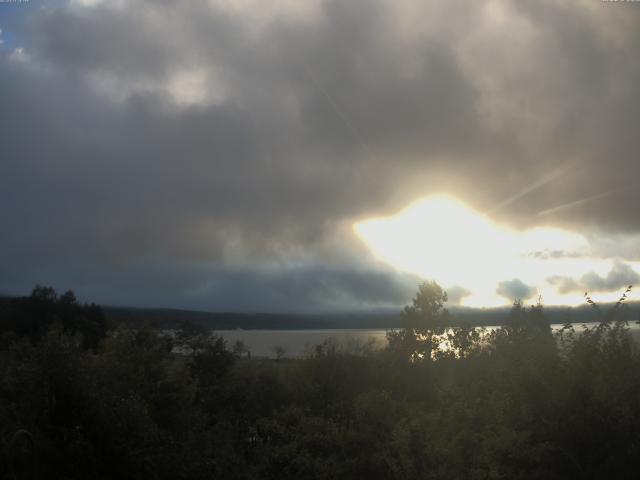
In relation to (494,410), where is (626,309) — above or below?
above

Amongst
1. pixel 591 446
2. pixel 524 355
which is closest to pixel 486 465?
pixel 591 446

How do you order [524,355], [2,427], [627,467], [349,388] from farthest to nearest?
1. [349,388]
2. [524,355]
3. [627,467]
4. [2,427]

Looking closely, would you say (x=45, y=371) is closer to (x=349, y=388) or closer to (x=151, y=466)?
(x=151, y=466)

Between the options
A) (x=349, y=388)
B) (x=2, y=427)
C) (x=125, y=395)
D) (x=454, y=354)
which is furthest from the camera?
(x=454, y=354)

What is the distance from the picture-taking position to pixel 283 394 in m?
33.8

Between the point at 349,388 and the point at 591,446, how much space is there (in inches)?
847

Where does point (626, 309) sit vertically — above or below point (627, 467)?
above

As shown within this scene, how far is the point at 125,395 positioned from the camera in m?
13.3

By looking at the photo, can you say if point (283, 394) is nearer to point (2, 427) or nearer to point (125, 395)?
point (125, 395)

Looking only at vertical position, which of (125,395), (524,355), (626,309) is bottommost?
(125,395)

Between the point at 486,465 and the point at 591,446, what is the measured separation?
2391 mm

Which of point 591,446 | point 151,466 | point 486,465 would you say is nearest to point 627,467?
point 591,446

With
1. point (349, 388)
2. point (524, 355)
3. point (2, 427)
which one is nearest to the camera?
point (2, 427)

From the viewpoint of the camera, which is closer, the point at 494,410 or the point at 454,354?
the point at 494,410
